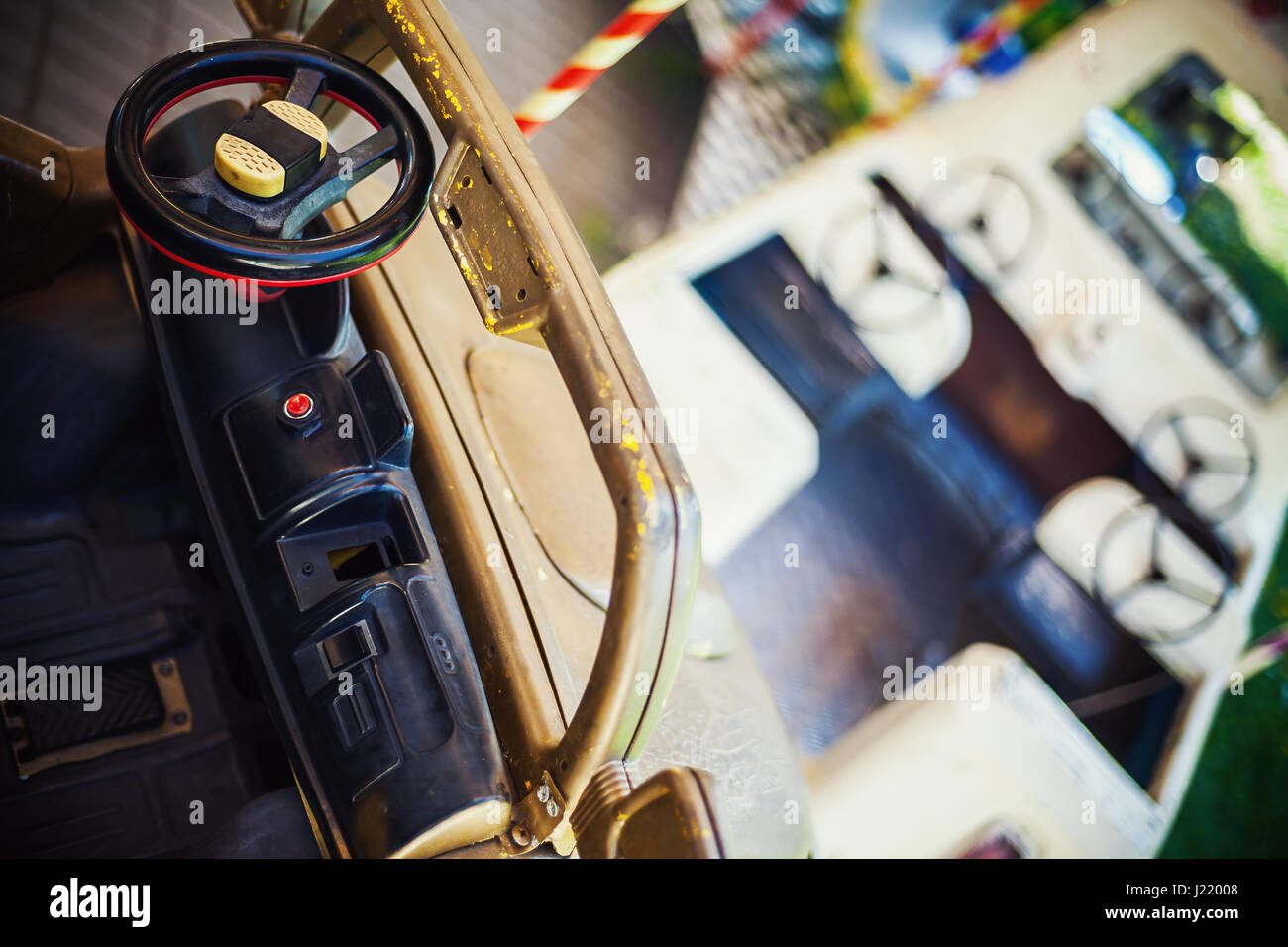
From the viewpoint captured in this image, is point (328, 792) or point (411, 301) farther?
point (411, 301)

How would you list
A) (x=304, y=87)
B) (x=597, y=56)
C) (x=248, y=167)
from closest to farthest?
(x=248, y=167) < (x=304, y=87) < (x=597, y=56)

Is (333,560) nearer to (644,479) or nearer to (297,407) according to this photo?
(297,407)

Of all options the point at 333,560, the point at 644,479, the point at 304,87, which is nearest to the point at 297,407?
the point at 333,560

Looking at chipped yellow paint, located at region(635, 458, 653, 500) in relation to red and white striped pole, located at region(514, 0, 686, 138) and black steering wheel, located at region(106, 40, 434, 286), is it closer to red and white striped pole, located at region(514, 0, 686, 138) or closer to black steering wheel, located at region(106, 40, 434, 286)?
black steering wheel, located at region(106, 40, 434, 286)

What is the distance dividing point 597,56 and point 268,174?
109 centimetres

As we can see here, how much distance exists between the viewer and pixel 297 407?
46.7 inches

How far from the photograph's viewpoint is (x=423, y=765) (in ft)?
3.37

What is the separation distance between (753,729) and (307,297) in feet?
3.21

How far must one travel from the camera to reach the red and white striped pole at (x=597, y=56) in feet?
5.85

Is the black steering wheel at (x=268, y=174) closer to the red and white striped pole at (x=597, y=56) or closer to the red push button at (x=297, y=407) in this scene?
the red push button at (x=297, y=407)

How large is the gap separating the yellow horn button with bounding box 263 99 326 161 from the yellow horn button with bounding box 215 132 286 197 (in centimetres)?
6

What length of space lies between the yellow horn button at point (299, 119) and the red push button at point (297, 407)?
1.07ft

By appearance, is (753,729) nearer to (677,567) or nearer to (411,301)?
(677,567)
